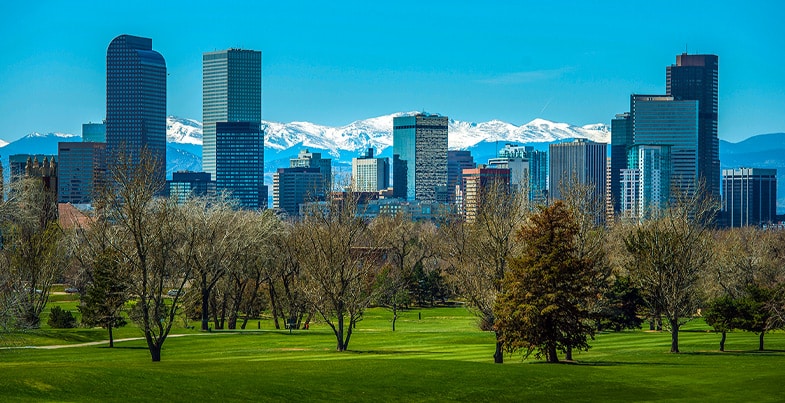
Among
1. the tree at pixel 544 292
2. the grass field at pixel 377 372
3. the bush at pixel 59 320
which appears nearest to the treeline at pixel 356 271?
the tree at pixel 544 292

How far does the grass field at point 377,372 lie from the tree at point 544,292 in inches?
73.9

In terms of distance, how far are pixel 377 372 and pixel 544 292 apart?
1268 cm

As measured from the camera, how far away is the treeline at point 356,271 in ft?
197

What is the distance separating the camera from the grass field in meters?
43.7

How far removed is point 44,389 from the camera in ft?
136

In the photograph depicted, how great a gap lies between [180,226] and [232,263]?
19.1ft

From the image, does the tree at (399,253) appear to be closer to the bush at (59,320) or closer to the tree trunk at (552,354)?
the bush at (59,320)

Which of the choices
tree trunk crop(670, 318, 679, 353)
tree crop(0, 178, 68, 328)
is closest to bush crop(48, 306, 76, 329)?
tree crop(0, 178, 68, 328)

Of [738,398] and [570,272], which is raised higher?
[570,272]

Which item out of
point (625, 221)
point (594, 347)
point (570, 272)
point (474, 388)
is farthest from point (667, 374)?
point (625, 221)

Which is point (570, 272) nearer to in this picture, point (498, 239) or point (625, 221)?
point (498, 239)

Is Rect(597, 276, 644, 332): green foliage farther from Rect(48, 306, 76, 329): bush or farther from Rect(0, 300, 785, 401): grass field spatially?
Rect(48, 306, 76, 329): bush

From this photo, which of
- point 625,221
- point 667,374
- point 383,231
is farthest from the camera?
point 383,231

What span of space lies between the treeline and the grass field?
2359mm
